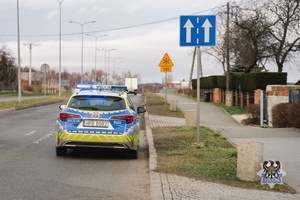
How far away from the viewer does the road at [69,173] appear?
284 inches

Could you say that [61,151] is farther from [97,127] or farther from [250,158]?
[250,158]

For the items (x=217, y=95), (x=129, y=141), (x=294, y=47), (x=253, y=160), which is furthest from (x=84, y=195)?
(x=217, y=95)

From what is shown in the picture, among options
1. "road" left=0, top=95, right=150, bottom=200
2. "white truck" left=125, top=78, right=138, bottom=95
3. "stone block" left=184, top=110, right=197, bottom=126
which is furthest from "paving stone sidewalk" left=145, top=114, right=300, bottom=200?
"white truck" left=125, top=78, right=138, bottom=95

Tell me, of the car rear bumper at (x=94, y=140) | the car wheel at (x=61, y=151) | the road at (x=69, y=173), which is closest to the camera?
the road at (x=69, y=173)

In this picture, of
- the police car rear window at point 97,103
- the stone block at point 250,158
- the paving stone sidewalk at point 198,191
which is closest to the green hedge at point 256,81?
the police car rear window at point 97,103

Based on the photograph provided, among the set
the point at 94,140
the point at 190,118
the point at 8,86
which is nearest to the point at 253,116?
the point at 190,118

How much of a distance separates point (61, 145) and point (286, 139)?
673 cm

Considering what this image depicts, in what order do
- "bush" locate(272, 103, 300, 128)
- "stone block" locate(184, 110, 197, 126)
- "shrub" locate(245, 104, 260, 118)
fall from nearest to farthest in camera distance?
"bush" locate(272, 103, 300, 128)
"stone block" locate(184, 110, 197, 126)
"shrub" locate(245, 104, 260, 118)

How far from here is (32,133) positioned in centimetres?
1608

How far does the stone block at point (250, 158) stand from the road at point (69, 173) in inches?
63.6

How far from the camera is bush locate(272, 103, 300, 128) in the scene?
17.5 meters

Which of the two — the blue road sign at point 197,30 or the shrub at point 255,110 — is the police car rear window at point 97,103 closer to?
the blue road sign at point 197,30

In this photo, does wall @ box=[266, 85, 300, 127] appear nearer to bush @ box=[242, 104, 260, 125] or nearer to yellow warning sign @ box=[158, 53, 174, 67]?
bush @ box=[242, 104, 260, 125]

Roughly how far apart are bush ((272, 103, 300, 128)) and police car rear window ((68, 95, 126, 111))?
8710mm
